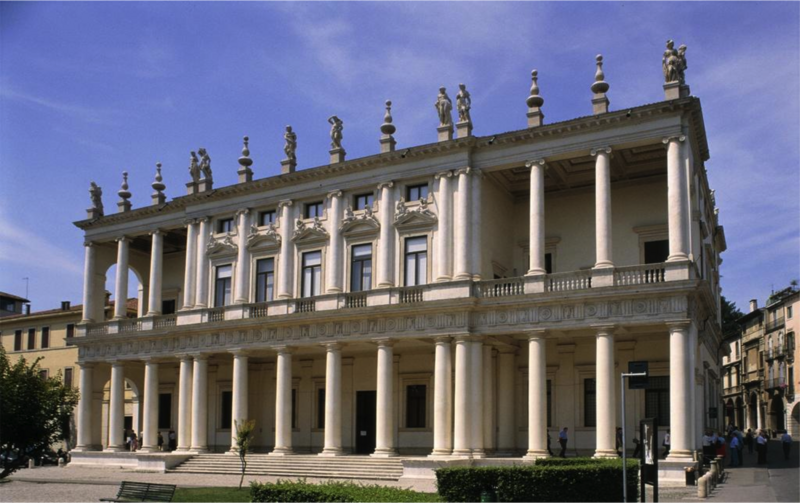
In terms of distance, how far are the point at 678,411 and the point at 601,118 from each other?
448 inches

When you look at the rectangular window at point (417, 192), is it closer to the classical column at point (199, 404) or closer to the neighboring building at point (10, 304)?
the classical column at point (199, 404)

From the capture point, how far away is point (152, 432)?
144ft

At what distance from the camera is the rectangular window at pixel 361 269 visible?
1526 inches

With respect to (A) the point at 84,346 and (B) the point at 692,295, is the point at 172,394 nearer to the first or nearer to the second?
(A) the point at 84,346

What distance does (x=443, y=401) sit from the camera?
34.5m

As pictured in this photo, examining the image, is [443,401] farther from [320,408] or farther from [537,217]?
[320,408]

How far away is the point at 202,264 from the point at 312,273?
6897 mm

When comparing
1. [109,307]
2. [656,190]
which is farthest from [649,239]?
[109,307]

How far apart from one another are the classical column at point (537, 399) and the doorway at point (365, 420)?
10.5 meters

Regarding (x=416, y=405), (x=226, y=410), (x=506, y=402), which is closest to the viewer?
(x=506, y=402)

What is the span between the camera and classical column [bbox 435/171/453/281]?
35.7 m

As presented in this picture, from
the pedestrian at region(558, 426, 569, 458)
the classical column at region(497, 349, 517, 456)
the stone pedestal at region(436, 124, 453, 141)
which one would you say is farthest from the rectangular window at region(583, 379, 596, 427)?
the stone pedestal at region(436, 124, 453, 141)

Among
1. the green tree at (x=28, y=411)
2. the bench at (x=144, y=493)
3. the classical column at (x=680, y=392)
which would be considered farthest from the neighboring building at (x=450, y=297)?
the bench at (x=144, y=493)

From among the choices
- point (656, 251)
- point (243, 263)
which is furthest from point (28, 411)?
point (656, 251)
